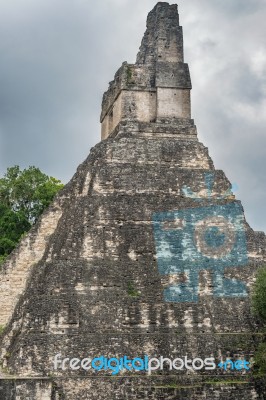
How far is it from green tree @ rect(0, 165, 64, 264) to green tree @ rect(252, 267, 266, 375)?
17929mm

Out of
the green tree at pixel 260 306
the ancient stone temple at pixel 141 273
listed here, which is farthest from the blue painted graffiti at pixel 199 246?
the green tree at pixel 260 306

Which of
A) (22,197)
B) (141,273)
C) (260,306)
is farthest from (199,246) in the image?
(22,197)

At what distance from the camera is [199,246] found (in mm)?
25078

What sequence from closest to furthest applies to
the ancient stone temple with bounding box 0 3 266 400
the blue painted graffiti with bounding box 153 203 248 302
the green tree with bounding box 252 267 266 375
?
the ancient stone temple with bounding box 0 3 266 400
the green tree with bounding box 252 267 266 375
the blue painted graffiti with bounding box 153 203 248 302

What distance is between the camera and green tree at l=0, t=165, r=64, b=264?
3831 centimetres

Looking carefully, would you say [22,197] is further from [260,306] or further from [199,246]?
[260,306]

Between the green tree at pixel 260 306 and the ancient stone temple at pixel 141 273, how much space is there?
→ 1.31 feet

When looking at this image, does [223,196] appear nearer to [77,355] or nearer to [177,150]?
[177,150]

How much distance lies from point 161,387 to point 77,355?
9.04ft

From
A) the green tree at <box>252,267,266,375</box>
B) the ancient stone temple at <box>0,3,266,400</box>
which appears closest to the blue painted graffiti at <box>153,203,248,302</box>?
the ancient stone temple at <box>0,3,266,400</box>

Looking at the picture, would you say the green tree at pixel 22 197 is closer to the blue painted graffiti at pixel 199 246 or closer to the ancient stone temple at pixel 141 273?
the ancient stone temple at pixel 141 273

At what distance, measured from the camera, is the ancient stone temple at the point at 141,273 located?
70.6ft

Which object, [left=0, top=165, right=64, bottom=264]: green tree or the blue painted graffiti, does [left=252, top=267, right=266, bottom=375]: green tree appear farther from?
[left=0, top=165, right=64, bottom=264]: green tree

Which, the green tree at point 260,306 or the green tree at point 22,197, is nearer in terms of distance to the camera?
the green tree at point 260,306
